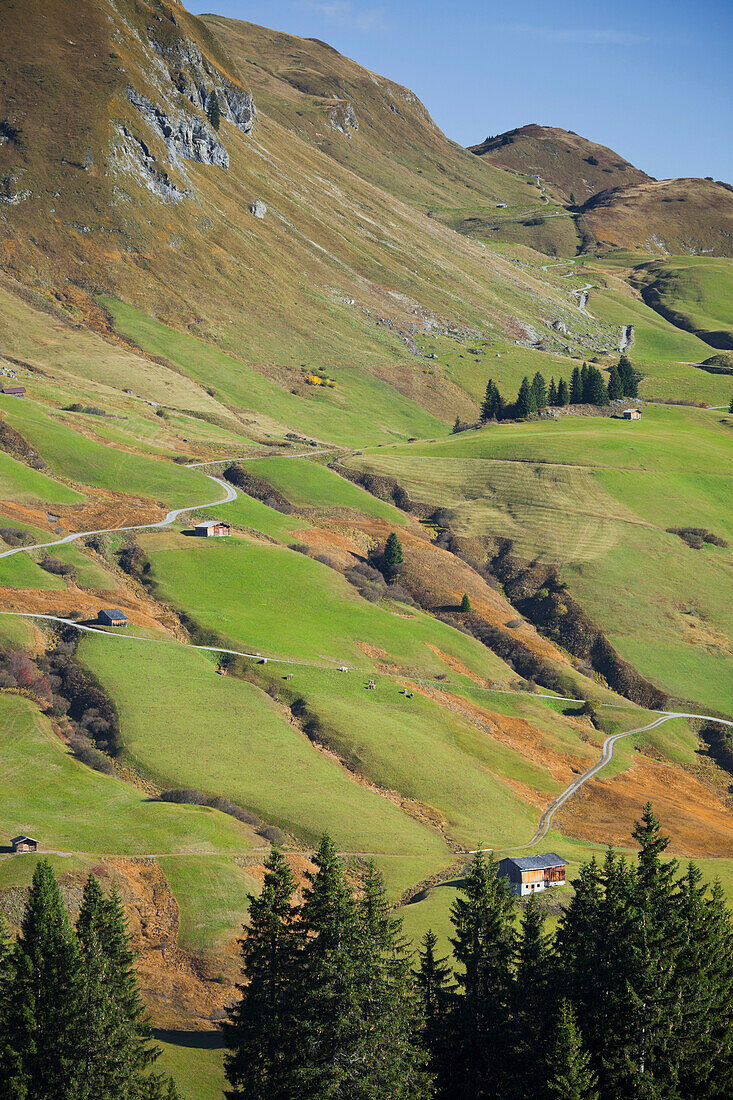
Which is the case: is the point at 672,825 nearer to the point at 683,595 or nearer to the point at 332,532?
the point at 683,595

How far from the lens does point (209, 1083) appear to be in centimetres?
4125

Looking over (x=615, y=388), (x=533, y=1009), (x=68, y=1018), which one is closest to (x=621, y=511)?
(x=615, y=388)

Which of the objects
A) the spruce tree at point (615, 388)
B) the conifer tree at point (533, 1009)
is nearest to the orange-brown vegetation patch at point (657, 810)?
the conifer tree at point (533, 1009)

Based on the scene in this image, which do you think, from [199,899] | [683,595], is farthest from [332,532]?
[199,899]

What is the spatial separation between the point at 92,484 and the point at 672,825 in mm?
81579

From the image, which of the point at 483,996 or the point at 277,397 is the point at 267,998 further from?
the point at 277,397

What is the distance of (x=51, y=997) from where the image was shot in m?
33.5

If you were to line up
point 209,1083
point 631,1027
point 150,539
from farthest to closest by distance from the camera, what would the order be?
point 150,539, point 209,1083, point 631,1027

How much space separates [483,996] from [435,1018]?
214 cm

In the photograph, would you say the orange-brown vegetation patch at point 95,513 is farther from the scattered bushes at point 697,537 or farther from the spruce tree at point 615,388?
the spruce tree at point 615,388

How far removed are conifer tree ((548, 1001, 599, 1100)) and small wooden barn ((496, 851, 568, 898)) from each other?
31.1 meters

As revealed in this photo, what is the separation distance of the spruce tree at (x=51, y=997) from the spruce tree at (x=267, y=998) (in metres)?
6.55

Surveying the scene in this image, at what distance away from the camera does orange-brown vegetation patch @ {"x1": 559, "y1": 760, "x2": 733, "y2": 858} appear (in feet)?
254

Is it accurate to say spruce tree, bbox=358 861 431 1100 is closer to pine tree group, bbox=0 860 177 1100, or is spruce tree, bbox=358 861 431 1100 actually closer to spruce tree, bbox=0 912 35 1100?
pine tree group, bbox=0 860 177 1100
